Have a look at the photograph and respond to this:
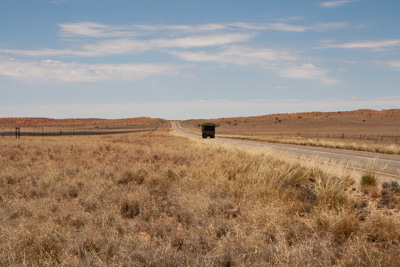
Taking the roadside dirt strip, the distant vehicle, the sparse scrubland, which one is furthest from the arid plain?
the distant vehicle

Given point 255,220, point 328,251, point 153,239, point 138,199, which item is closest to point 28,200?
point 138,199

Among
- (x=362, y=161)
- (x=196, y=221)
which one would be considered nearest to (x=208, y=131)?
(x=362, y=161)

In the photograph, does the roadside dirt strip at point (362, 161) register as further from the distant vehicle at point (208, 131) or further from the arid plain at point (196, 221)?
the distant vehicle at point (208, 131)

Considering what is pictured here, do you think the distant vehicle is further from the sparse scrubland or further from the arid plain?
the sparse scrubland

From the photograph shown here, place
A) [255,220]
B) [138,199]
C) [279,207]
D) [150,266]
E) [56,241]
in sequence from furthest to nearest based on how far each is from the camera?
[138,199] → [279,207] → [255,220] → [56,241] → [150,266]

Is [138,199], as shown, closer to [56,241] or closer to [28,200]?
[56,241]

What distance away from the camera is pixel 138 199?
25.4 ft

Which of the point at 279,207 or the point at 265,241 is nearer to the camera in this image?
the point at 265,241

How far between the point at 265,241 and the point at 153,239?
1916 mm

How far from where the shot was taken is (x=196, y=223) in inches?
246

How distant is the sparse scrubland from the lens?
4723 mm

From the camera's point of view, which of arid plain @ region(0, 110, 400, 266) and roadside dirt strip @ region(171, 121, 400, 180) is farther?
roadside dirt strip @ region(171, 121, 400, 180)

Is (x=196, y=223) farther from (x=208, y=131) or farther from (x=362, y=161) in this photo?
(x=208, y=131)

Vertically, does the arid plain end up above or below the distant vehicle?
below
